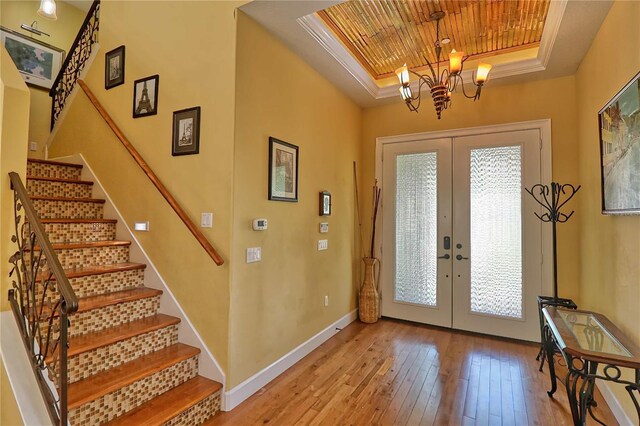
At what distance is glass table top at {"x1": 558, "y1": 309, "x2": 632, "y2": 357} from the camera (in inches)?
68.3

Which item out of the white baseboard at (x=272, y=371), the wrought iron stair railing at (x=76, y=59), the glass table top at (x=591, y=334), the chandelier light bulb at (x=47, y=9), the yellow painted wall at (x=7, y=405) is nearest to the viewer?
the yellow painted wall at (x=7, y=405)

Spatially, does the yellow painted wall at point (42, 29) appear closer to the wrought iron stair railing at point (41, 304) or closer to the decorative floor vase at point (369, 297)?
the wrought iron stair railing at point (41, 304)

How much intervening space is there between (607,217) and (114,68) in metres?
4.76

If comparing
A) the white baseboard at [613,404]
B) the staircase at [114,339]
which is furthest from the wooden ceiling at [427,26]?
the white baseboard at [613,404]

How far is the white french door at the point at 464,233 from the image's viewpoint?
359cm

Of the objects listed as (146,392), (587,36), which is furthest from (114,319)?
(587,36)

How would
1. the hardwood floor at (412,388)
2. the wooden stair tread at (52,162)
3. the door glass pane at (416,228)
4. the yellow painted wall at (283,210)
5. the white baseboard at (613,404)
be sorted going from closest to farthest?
the white baseboard at (613,404) → the hardwood floor at (412,388) → the yellow painted wall at (283,210) → the wooden stair tread at (52,162) → the door glass pane at (416,228)

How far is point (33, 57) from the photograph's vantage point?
14.2 feet

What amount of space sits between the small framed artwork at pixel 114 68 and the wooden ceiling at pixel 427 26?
6.96 feet

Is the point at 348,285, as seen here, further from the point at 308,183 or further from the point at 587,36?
the point at 587,36

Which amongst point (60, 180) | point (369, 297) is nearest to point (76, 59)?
point (60, 180)

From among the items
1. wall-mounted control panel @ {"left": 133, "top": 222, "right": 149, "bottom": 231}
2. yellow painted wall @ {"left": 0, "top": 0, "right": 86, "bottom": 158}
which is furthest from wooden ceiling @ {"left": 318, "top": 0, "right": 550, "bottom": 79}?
yellow painted wall @ {"left": 0, "top": 0, "right": 86, "bottom": 158}

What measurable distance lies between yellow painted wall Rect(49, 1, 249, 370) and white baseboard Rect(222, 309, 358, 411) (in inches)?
10.9

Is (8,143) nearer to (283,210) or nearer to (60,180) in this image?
(60,180)
